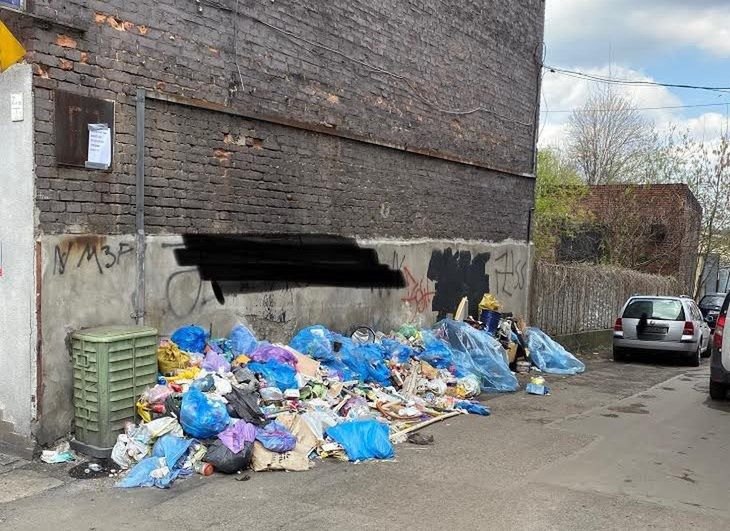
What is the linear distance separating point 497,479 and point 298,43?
595 centimetres

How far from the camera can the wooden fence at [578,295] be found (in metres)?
15.0

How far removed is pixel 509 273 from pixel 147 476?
389 inches

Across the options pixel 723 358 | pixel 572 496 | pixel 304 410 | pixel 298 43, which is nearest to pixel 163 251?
pixel 304 410

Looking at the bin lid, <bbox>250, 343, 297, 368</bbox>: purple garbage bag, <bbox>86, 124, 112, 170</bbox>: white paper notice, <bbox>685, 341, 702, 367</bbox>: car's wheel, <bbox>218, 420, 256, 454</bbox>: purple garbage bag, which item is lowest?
<bbox>685, 341, 702, 367</bbox>: car's wheel

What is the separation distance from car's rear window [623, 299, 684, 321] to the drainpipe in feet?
36.2

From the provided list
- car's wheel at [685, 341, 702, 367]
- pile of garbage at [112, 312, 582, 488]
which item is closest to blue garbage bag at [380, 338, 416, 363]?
pile of garbage at [112, 312, 582, 488]

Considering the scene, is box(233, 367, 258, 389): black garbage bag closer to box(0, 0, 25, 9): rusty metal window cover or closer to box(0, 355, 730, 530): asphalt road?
box(0, 355, 730, 530): asphalt road

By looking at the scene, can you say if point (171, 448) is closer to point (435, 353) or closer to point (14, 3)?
point (14, 3)

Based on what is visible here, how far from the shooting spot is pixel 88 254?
6309mm

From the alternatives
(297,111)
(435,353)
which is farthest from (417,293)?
(297,111)

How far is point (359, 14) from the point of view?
32.0 ft

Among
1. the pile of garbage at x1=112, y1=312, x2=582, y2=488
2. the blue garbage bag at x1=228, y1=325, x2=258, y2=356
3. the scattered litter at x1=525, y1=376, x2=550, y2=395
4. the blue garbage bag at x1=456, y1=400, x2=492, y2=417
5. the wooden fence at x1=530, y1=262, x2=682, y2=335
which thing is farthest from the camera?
the wooden fence at x1=530, y1=262, x2=682, y2=335

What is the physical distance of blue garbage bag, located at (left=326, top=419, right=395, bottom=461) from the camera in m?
6.21

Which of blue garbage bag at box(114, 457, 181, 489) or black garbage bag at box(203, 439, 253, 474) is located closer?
blue garbage bag at box(114, 457, 181, 489)
